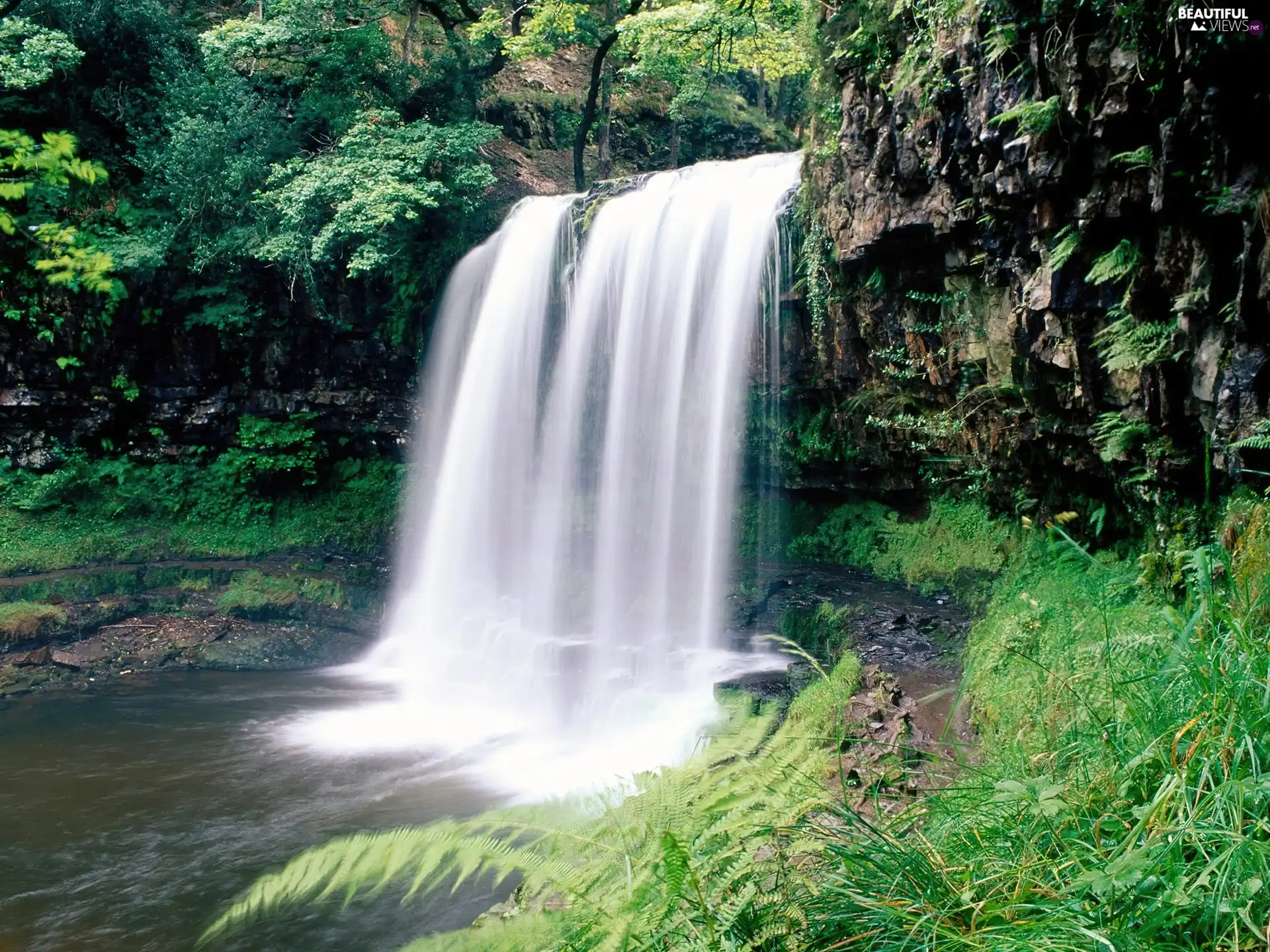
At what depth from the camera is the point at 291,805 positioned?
26.7 ft

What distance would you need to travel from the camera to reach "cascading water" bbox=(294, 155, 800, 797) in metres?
10.3

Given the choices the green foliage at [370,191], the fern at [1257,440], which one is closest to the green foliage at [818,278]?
the fern at [1257,440]

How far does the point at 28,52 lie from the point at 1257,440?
51.1 ft

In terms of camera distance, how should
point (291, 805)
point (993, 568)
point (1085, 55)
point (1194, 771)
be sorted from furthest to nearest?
point (993, 568) < point (291, 805) < point (1085, 55) < point (1194, 771)

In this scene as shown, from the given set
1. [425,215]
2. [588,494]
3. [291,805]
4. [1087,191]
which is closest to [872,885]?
[1087,191]

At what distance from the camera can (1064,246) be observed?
5766mm

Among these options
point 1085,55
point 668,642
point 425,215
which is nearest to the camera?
point 1085,55

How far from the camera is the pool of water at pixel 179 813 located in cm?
614

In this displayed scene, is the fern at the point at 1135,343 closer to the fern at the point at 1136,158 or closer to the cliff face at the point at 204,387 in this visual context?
the fern at the point at 1136,158

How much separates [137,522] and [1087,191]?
48.6 feet

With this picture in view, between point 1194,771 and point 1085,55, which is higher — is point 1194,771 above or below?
below

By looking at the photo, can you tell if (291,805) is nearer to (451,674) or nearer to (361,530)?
(451,674)

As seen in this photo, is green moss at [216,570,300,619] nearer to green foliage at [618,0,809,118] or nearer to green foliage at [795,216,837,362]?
green foliage at [795,216,837,362]

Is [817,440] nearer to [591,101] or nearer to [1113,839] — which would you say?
[591,101]
